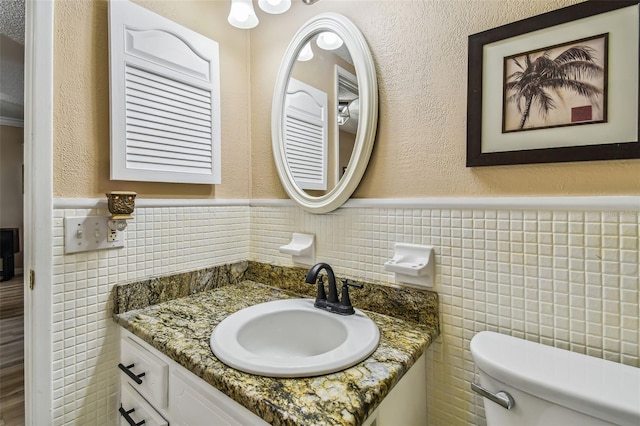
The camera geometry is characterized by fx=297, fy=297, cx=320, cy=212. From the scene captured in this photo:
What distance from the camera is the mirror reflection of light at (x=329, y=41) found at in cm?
111

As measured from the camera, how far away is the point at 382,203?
3.31 feet

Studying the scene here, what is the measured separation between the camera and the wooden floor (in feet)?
4.90

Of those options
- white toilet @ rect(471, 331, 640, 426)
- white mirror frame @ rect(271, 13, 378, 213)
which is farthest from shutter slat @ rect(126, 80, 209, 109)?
white toilet @ rect(471, 331, 640, 426)

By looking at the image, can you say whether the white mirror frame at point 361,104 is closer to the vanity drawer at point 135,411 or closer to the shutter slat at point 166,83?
the shutter slat at point 166,83

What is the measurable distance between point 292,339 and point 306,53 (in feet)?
3.62

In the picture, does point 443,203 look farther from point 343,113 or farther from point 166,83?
point 166,83

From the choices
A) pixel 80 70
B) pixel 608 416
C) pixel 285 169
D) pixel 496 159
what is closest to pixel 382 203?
pixel 496 159

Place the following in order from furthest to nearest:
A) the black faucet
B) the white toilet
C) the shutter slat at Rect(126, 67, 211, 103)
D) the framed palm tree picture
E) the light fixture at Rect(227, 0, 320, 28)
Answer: the light fixture at Rect(227, 0, 320, 28) → the shutter slat at Rect(126, 67, 211, 103) → the black faucet → the framed palm tree picture → the white toilet

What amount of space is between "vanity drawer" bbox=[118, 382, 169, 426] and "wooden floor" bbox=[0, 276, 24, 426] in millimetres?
901

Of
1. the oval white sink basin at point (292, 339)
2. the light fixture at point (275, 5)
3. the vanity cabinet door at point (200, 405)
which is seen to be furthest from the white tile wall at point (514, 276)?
the light fixture at point (275, 5)

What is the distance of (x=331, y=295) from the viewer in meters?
1.00

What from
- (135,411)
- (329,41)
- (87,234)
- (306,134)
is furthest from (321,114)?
(135,411)

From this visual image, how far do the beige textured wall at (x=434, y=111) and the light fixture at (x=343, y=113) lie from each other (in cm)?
13

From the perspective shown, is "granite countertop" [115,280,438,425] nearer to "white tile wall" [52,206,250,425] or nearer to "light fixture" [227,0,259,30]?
"white tile wall" [52,206,250,425]
